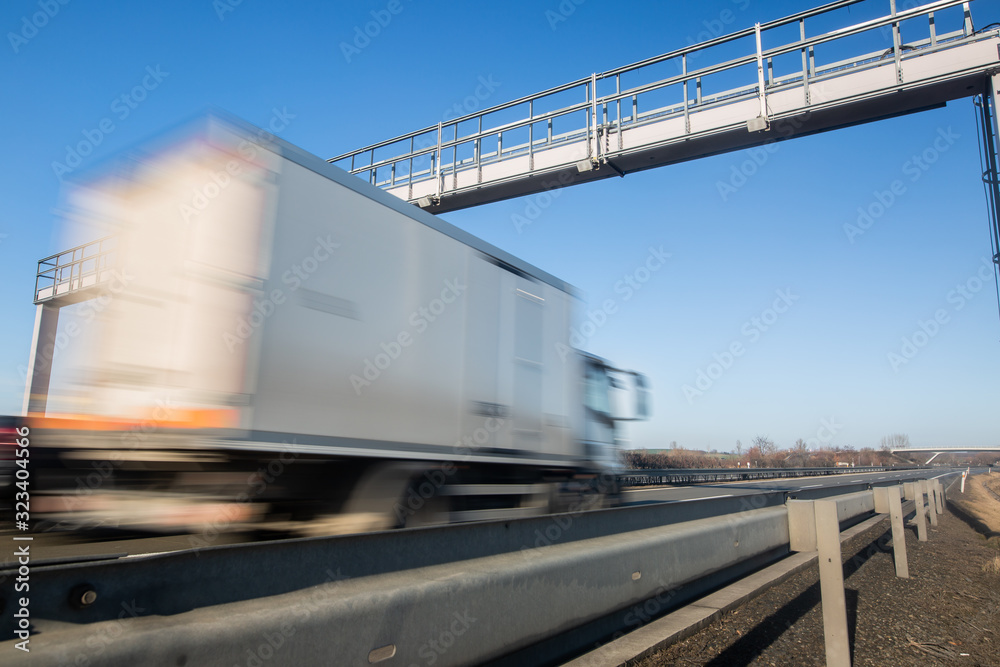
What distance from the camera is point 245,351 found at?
449 cm

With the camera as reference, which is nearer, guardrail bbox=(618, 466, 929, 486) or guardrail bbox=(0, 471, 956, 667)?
guardrail bbox=(0, 471, 956, 667)

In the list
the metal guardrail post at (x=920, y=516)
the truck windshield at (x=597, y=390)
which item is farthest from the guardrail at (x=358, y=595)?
the metal guardrail post at (x=920, y=516)

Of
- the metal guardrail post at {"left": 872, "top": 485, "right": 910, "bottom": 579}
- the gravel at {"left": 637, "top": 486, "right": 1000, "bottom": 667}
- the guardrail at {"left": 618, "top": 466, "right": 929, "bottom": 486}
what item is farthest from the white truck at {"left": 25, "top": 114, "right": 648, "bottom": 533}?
the guardrail at {"left": 618, "top": 466, "right": 929, "bottom": 486}

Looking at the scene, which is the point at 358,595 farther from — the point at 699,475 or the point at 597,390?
the point at 699,475

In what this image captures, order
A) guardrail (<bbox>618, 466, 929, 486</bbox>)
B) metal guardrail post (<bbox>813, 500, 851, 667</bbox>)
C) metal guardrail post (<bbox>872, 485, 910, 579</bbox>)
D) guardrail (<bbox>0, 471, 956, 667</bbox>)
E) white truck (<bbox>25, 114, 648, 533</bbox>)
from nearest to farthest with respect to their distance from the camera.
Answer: guardrail (<bbox>0, 471, 956, 667</bbox>)
metal guardrail post (<bbox>813, 500, 851, 667</bbox>)
white truck (<bbox>25, 114, 648, 533</bbox>)
metal guardrail post (<bbox>872, 485, 910, 579</bbox>)
guardrail (<bbox>618, 466, 929, 486</bbox>)

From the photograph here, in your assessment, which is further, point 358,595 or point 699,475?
point 699,475

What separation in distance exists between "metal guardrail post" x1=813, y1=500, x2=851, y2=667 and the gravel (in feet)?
1.39

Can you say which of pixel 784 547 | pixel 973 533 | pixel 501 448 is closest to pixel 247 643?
pixel 784 547

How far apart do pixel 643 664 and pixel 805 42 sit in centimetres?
1112

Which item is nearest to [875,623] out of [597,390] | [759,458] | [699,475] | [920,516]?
[597,390]

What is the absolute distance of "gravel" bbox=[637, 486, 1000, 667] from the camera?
375 centimetres

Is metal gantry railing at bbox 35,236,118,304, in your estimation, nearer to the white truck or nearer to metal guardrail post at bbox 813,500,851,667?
the white truck

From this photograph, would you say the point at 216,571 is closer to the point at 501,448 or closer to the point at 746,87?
the point at 501,448

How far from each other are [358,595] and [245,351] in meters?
3.04
